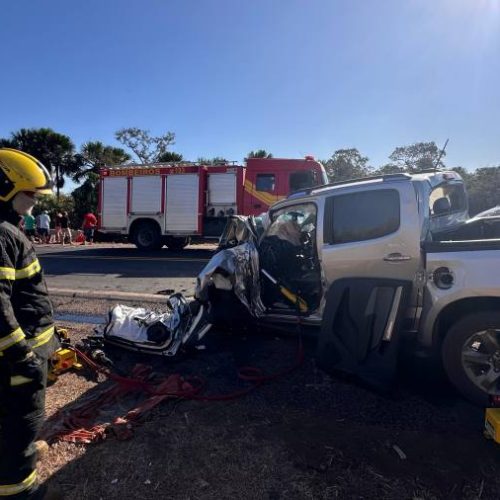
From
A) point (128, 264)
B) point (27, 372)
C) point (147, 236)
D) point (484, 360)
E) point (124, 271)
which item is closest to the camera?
point (27, 372)

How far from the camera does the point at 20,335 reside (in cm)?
194

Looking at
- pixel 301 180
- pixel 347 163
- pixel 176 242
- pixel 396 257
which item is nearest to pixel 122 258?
pixel 176 242

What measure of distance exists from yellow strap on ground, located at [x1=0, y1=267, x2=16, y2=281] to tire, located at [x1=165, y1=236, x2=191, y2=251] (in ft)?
42.2

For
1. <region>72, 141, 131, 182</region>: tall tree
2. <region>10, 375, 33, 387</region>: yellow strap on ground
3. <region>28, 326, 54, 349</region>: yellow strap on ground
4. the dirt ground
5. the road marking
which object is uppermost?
<region>72, 141, 131, 182</region>: tall tree

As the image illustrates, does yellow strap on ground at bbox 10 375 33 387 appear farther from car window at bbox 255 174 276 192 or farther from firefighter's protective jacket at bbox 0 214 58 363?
car window at bbox 255 174 276 192

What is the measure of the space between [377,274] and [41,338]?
9.22 feet

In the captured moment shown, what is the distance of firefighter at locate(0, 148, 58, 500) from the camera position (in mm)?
1971

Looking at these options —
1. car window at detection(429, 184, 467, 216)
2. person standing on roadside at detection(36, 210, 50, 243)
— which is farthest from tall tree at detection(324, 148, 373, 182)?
car window at detection(429, 184, 467, 216)

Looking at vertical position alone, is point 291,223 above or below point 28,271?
above

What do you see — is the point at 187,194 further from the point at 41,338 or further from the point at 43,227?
the point at 41,338

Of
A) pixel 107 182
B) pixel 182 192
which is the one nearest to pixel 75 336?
pixel 182 192

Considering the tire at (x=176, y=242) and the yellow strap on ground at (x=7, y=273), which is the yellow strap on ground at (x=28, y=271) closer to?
the yellow strap on ground at (x=7, y=273)

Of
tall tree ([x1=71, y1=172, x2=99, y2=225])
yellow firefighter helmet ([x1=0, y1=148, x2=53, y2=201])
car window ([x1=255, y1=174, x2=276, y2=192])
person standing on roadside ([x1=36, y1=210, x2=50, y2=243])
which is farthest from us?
tall tree ([x1=71, y1=172, x2=99, y2=225])

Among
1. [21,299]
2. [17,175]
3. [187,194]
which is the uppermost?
[187,194]
